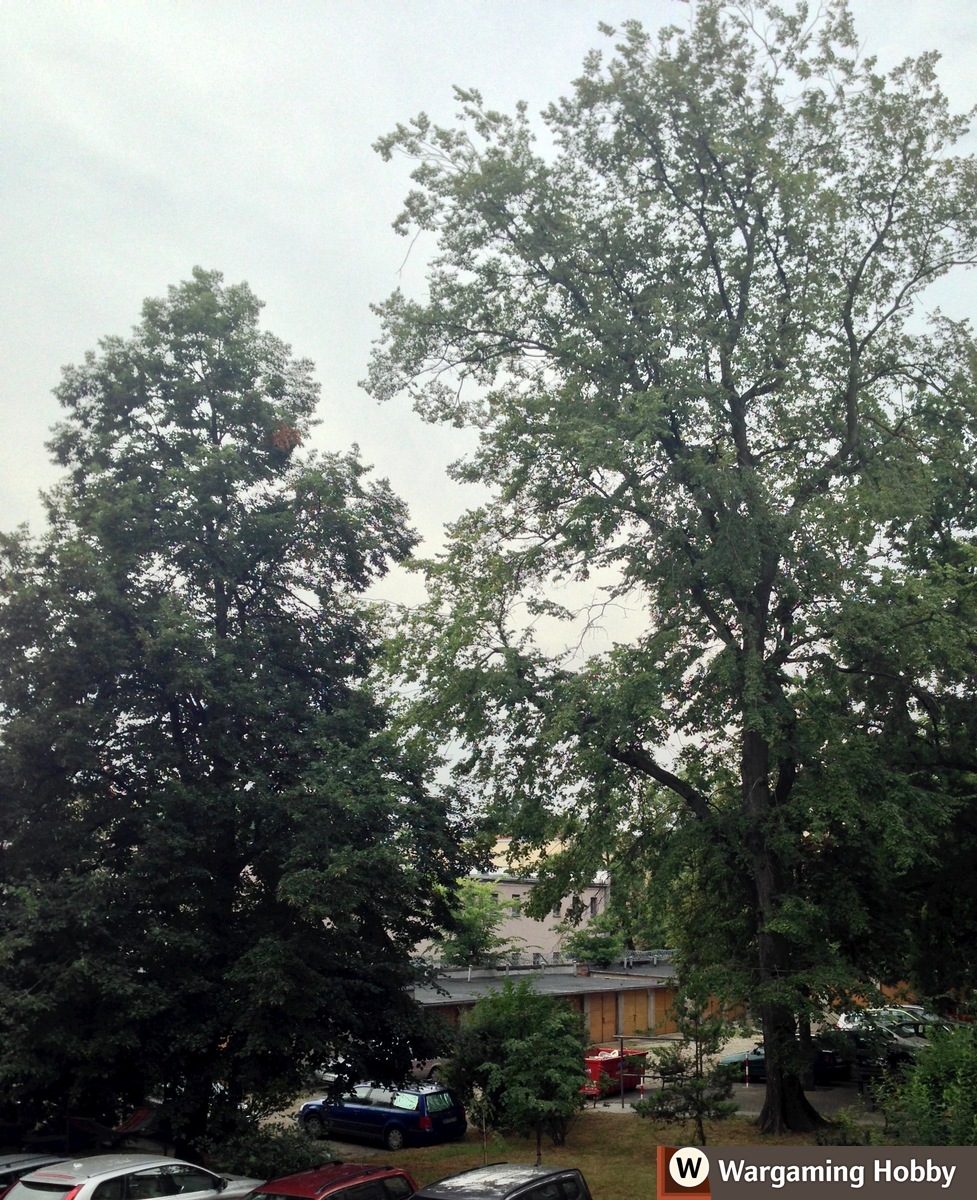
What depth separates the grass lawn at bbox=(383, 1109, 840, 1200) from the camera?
17.5 m

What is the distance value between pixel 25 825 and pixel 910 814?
15.6 metres

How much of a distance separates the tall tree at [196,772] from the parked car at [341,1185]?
429 centimetres

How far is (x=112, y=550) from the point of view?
20031 millimetres

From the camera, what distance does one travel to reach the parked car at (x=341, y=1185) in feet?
40.8

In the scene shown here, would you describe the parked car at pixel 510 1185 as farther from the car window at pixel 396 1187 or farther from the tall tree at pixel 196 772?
the tall tree at pixel 196 772

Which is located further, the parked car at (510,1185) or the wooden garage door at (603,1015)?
the wooden garage door at (603,1015)

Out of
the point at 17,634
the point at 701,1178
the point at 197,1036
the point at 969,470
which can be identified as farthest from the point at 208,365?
the point at 701,1178

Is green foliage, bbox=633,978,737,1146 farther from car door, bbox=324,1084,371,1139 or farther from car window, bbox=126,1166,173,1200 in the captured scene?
car door, bbox=324,1084,371,1139

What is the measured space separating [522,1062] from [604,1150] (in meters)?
2.79

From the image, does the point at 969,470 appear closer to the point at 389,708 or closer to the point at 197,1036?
the point at 389,708

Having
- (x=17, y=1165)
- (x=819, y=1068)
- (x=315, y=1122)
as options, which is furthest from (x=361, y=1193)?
(x=819, y=1068)

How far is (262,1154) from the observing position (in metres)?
17.5

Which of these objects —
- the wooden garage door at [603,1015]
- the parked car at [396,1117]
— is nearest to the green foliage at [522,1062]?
the parked car at [396,1117]

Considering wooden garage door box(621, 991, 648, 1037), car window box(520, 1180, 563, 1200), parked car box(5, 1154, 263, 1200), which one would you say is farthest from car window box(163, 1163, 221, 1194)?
wooden garage door box(621, 991, 648, 1037)
